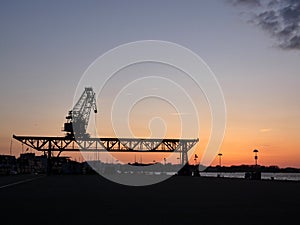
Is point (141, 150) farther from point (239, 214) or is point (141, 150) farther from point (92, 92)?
point (239, 214)

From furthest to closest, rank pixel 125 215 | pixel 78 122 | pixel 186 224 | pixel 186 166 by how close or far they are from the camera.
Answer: pixel 78 122 < pixel 186 166 < pixel 125 215 < pixel 186 224

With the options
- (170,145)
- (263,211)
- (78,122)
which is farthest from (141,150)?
(263,211)

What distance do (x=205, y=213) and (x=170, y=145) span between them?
11910cm

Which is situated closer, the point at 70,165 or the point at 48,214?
the point at 48,214

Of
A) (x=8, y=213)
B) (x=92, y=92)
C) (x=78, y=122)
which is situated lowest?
(x=8, y=213)

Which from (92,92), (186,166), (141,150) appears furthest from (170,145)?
(92,92)

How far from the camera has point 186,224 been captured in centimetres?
1447

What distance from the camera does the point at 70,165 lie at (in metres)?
124

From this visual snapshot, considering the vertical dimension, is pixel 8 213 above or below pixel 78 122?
below

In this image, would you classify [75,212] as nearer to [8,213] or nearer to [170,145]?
[8,213]

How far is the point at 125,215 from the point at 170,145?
12017cm

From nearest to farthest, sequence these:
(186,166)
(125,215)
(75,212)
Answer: (125,215) < (75,212) < (186,166)

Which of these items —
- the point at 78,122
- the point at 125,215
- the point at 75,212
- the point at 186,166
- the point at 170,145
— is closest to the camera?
the point at 125,215

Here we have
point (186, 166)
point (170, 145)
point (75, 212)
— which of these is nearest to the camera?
point (75, 212)
